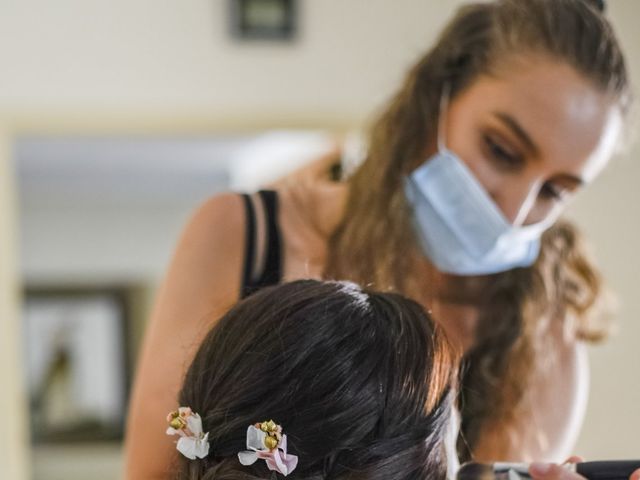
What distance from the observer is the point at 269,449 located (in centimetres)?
78

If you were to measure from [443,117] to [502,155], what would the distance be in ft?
0.35

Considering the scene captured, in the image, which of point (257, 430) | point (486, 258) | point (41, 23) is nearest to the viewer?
point (257, 430)

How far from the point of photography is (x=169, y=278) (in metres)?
1.13

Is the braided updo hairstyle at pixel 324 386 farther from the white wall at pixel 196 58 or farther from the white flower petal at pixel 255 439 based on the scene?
the white wall at pixel 196 58

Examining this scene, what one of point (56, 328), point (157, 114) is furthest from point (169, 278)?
point (56, 328)

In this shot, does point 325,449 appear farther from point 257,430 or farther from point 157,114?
point 157,114

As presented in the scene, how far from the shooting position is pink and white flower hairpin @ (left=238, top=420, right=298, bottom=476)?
0.78 metres

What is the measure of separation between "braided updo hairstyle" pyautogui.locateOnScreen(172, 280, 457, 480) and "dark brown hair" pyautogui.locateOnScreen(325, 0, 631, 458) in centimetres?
30

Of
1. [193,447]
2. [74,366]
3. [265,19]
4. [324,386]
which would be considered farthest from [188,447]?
[74,366]

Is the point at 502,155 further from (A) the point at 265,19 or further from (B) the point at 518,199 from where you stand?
(A) the point at 265,19

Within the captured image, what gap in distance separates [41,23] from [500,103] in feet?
6.29

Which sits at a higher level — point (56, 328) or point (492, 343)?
point (492, 343)

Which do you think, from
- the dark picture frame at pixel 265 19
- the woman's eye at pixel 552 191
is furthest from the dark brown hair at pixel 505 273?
the dark picture frame at pixel 265 19

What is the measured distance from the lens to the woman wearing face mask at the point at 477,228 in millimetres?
1138
